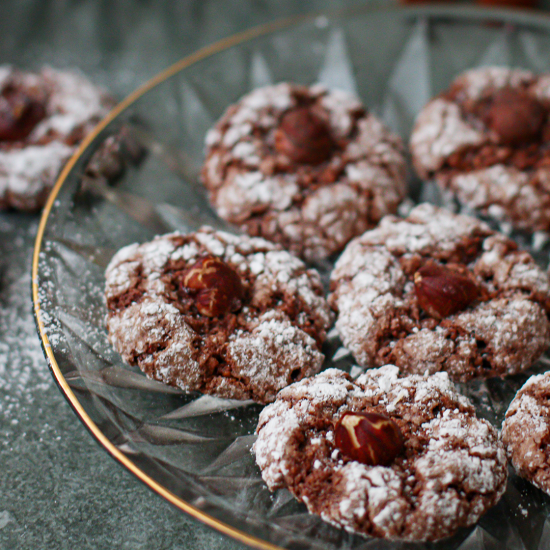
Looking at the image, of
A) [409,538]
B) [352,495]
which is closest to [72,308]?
[352,495]

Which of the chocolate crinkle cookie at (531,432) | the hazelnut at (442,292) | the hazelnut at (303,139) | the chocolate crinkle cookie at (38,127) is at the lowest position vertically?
the chocolate crinkle cookie at (531,432)

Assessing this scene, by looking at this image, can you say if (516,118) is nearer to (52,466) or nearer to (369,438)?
(369,438)

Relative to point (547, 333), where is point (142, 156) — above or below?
above

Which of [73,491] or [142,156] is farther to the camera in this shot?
[142,156]

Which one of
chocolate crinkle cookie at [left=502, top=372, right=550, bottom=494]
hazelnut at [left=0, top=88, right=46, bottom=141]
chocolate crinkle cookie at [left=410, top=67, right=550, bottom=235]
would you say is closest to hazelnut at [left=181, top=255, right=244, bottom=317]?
chocolate crinkle cookie at [left=502, top=372, right=550, bottom=494]

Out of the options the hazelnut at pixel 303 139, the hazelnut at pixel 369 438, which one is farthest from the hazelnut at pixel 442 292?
the hazelnut at pixel 303 139

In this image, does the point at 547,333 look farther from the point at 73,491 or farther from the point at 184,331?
the point at 73,491

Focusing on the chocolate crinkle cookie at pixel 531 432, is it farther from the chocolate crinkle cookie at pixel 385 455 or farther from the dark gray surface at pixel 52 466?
the dark gray surface at pixel 52 466
